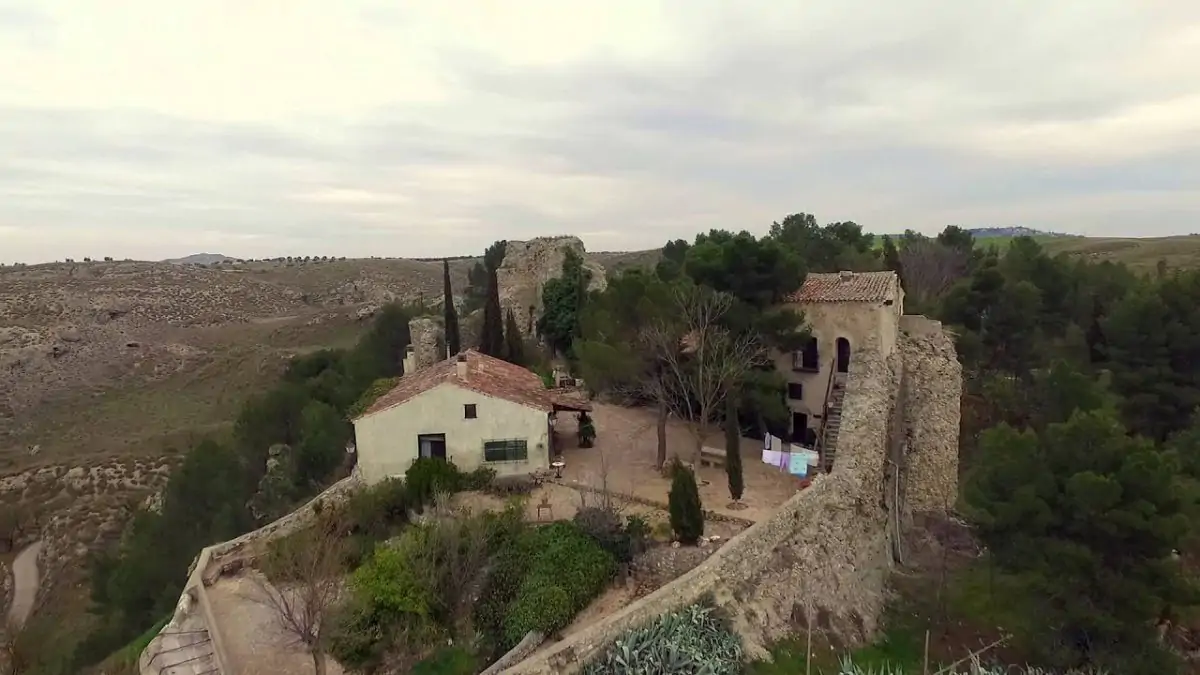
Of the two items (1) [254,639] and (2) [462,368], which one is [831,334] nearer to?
(2) [462,368]

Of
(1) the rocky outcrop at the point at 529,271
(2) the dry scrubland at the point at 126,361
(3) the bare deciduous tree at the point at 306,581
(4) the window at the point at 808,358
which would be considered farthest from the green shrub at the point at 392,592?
(1) the rocky outcrop at the point at 529,271

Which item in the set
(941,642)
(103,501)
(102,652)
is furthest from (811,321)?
(103,501)

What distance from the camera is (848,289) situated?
24.7 metres

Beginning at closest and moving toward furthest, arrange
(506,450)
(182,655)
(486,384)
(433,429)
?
(182,655) → (433,429) → (506,450) → (486,384)

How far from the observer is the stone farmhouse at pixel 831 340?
23.4 metres

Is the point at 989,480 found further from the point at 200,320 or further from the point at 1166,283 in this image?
the point at 200,320

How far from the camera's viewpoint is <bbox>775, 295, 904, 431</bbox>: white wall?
23375 mm

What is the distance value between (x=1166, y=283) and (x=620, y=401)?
833 inches

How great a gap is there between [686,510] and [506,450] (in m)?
6.58

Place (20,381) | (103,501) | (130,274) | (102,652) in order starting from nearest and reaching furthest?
(102,652) < (103,501) < (20,381) < (130,274)

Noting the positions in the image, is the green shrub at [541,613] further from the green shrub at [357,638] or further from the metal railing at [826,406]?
the metal railing at [826,406]

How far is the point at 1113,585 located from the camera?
1438 centimetres

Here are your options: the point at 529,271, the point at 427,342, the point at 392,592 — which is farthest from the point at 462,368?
the point at 529,271

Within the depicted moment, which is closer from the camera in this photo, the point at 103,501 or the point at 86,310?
the point at 103,501
